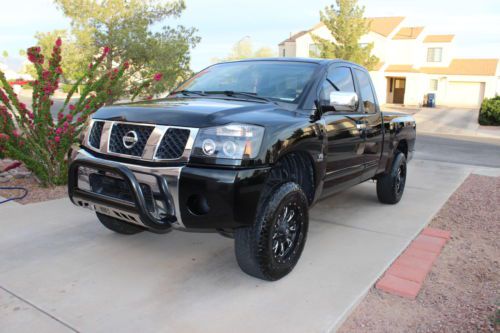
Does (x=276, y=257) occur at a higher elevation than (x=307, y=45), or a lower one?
lower

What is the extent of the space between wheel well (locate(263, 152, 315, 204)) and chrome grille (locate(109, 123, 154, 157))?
3.36ft

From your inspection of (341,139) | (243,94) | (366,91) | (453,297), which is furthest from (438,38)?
(453,297)

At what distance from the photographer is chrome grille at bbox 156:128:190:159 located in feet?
10.1

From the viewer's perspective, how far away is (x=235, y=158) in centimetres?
300

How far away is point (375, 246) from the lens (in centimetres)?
443

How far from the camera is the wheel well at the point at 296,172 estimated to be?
142 inches

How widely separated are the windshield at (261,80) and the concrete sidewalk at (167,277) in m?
1.55

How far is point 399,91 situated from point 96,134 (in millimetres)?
39423

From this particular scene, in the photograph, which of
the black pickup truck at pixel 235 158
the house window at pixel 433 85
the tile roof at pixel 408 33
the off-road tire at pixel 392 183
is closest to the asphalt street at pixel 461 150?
the off-road tire at pixel 392 183

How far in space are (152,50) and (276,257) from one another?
41.1 feet

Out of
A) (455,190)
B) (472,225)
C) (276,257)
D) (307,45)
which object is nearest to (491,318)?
(276,257)

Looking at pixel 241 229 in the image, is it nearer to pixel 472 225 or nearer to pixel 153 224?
pixel 153 224

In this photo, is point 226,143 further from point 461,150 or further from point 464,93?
point 464,93

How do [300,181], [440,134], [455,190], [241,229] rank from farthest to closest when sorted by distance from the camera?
[440,134], [455,190], [300,181], [241,229]
